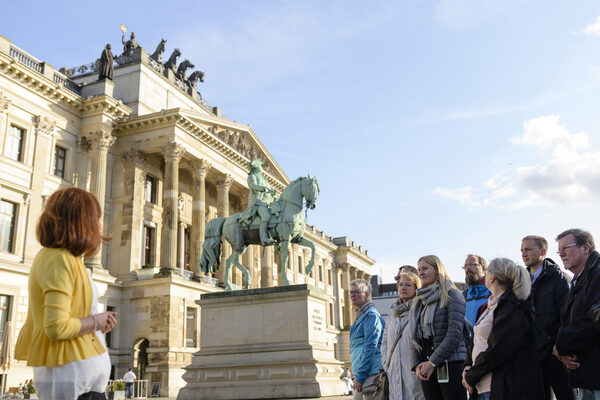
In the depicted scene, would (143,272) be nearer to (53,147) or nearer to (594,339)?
(53,147)

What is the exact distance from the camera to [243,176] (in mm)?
42000

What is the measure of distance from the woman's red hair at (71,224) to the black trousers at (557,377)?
4.57 meters

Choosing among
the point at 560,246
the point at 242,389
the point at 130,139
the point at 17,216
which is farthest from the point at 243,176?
the point at 560,246

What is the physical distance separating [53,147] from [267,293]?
2168 cm

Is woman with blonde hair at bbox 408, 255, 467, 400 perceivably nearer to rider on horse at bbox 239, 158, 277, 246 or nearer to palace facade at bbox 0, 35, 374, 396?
rider on horse at bbox 239, 158, 277, 246

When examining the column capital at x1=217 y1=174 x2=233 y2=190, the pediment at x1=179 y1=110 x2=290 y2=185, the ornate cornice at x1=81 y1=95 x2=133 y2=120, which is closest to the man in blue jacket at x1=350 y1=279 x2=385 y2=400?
the ornate cornice at x1=81 y1=95 x2=133 y2=120

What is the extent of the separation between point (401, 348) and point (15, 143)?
92.6 feet

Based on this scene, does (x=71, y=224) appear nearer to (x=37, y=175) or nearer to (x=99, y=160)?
(x=37, y=175)

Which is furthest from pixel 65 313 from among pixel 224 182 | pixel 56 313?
pixel 224 182

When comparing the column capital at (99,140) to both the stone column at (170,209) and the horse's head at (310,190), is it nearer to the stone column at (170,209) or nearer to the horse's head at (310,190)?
the stone column at (170,209)

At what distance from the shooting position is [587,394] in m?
4.59

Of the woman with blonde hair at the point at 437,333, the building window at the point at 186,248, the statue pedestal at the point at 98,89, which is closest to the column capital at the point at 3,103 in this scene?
the statue pedestal at the point at 98,89

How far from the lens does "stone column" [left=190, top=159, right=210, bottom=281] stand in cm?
3531

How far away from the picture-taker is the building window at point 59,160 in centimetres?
3137
